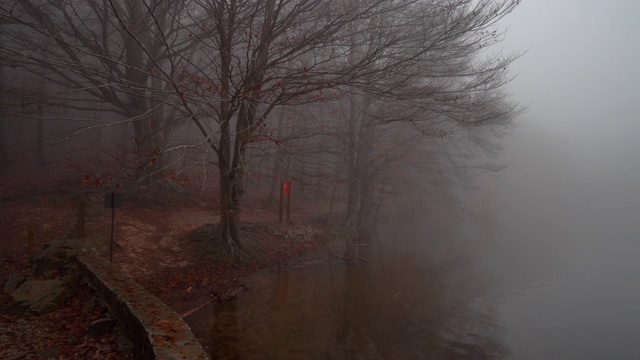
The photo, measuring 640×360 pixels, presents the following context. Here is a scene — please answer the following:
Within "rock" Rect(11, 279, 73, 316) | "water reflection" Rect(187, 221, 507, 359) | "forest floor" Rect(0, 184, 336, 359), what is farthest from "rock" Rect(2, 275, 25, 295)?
"water reflection" Rect(187, 221, 507, 359)

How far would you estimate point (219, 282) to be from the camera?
8609mm

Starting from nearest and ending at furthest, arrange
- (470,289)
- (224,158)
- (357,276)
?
(224,158), (357,276), (470,289)

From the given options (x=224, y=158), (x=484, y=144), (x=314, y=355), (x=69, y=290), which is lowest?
(x=314, y=355)

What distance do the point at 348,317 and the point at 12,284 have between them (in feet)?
19.2

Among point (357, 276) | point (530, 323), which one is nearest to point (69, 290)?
point (357, 276)

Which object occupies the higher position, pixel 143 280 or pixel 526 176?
pixel 526 176

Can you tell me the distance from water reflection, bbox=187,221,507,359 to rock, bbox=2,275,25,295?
2.78m

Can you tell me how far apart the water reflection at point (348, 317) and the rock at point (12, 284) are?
9.11ft

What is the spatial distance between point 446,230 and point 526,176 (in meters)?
23.6

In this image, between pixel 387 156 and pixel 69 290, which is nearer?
pixel 69 290

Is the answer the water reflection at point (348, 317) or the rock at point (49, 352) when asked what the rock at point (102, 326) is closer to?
the rock at point (49, 352)

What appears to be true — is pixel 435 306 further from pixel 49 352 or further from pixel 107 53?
pixel 107 53

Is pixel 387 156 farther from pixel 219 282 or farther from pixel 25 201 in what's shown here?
pixel 25 201

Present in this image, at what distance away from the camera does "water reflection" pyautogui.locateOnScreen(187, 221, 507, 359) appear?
20.9ft
